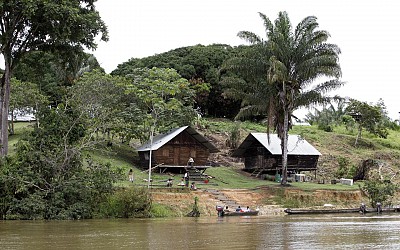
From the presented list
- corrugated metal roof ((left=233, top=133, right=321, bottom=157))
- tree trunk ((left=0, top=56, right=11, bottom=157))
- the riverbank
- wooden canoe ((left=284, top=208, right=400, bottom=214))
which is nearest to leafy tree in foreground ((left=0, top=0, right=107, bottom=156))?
tree trunk ((left=0, top=56, right=11, bottom=157))

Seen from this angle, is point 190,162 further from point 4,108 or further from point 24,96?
point 4,108

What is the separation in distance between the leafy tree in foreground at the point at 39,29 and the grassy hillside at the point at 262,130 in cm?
1154

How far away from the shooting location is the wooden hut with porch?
47.7 metres

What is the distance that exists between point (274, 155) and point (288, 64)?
33.4 ft

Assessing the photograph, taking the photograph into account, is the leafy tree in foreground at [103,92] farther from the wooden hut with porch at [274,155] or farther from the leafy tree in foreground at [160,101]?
the wooden hut with porch at [274,155]

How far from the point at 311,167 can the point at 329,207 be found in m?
11.7

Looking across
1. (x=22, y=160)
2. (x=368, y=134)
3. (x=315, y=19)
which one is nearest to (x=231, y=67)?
(x=315, y=19)

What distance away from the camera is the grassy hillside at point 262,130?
44.6 meters

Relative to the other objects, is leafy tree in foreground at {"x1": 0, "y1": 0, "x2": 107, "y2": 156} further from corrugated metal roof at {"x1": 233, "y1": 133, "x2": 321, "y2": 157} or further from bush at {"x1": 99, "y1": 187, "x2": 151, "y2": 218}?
corrugated metal roof at {"x1": 233, "y1": 133, "x2": 321, "y2": 157}

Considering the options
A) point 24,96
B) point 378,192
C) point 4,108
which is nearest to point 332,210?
point 378,192

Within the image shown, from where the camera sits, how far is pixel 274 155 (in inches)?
1873

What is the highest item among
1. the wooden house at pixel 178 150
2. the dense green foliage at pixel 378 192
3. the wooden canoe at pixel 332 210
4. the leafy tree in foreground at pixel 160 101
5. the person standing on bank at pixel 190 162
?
the leafy tree in foreground at pixel 160 101

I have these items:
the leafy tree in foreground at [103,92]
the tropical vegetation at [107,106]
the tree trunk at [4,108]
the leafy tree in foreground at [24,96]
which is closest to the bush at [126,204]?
the tropical vegetation at [107,106]

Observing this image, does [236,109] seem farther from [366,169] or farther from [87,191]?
[87,191]
